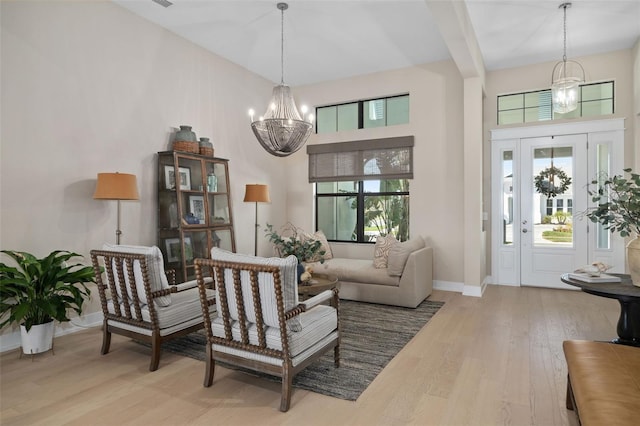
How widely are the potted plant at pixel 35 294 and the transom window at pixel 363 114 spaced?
15.2ft

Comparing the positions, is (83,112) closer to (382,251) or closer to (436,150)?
(382,251)

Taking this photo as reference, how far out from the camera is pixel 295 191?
6.92 metres

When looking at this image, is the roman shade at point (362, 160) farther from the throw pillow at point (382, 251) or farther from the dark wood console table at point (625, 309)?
the dark wood console table at point (625, 309)

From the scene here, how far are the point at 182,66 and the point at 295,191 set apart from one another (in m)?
2.85

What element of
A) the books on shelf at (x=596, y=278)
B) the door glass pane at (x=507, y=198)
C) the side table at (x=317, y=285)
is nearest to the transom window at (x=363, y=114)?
the door glass pane at (x=507, y=198)

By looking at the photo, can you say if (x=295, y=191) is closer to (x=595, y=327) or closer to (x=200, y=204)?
(x=200, y=204)

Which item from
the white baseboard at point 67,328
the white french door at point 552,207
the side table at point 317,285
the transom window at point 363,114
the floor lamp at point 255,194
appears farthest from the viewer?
the transom window at point 363,114

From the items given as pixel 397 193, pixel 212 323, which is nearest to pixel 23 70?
pixel 212 323

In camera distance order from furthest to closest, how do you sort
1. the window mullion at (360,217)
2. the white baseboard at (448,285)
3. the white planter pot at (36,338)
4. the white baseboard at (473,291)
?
the window mullion at (360,217)
the white baseboard at (448,285)
the white baseboard at (473,291)
the white planter pot at (36,338)

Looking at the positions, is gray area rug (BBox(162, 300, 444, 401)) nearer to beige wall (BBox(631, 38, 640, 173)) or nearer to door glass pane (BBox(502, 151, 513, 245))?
door glass pane (BBox(502, 151, 513, 245))

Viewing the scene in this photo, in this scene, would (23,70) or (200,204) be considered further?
(200,204)

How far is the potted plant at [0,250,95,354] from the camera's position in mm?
2973

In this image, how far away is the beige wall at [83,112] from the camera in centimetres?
331

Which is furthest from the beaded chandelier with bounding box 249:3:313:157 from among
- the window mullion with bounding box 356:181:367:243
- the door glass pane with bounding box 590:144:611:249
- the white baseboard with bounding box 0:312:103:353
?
the door glass pane with bounding box 590:144:611:249
